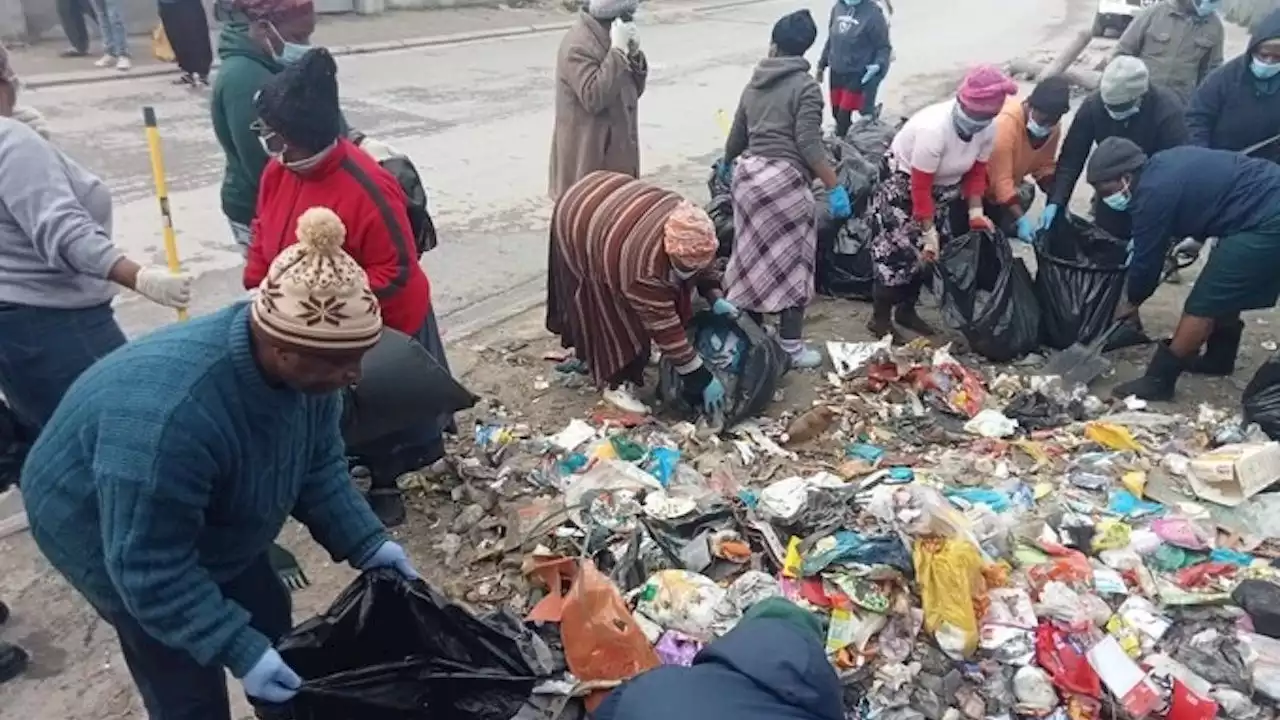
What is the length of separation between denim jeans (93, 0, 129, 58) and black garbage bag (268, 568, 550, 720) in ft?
32.7

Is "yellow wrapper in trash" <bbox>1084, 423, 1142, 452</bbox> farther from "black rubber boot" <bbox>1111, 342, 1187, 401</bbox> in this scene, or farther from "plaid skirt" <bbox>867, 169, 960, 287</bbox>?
"plaid skirt" <bbox>867, 169, 960, 287</bbox>

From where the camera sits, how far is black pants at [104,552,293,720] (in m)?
2.28

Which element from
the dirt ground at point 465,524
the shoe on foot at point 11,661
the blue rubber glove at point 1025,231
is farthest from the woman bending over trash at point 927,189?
the shoe on foot at point 11,661

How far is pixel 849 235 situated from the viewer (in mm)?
6109

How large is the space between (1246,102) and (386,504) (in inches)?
191

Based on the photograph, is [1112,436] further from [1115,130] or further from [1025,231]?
[1115,130]

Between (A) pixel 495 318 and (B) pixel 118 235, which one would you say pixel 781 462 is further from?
(B) pixel 118 235

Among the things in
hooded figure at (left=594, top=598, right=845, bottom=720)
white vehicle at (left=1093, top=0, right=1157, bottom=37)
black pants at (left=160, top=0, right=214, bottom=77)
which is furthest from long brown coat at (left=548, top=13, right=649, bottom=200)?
white vehicle at (left=1093, top=0, right=1157, bottom=37)

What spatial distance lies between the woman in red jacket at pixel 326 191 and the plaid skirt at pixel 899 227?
2733mm

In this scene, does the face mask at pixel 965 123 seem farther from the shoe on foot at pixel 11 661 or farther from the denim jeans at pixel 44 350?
the shoe on foot at pixel 11 661

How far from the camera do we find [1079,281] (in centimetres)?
533


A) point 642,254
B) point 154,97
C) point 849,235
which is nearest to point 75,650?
point 642,254

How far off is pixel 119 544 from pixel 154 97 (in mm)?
8914

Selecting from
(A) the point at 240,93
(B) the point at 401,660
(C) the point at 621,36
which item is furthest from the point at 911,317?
(B) the point at 401,660
